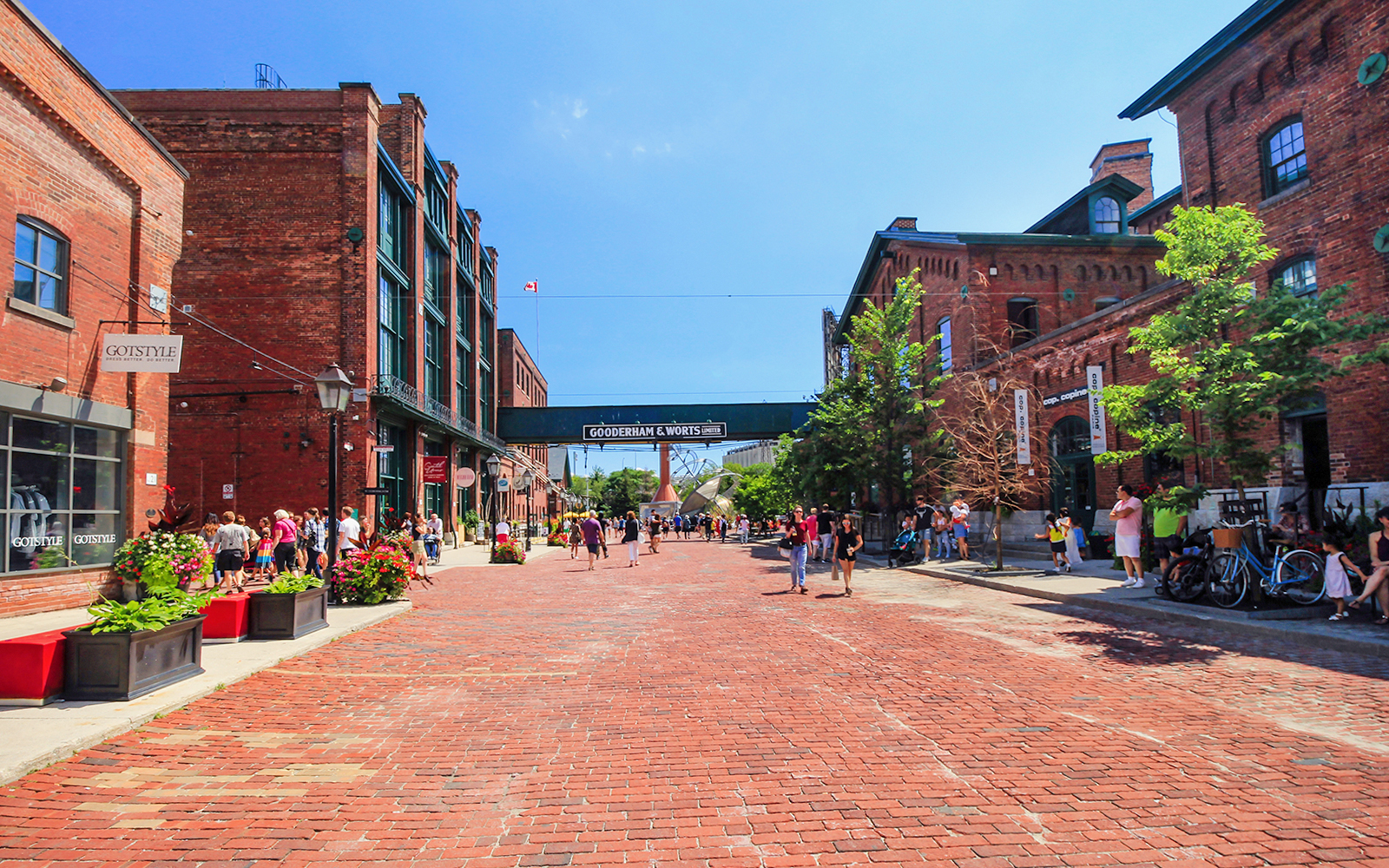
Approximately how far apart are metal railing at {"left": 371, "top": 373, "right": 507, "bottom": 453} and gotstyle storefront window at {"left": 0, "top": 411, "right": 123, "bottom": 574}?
428 inches

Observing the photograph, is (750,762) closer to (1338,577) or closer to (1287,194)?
(1338,577)

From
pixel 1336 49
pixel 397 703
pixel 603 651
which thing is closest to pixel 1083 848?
pixel 397 703

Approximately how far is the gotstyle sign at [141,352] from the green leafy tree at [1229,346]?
1427cm

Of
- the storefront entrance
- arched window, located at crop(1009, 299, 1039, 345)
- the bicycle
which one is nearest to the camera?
the bicycle

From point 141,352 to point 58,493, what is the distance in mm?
2518

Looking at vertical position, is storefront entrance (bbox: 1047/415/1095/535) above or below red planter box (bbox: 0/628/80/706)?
above

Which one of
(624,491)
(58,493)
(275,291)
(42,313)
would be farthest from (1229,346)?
(624,491)

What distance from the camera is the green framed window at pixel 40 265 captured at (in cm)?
1158

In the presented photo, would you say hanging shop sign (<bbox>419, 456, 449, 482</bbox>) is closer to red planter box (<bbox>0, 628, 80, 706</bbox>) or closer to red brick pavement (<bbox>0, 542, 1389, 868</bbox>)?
red brick pavement (<bbox>0, 542, 1389, 868</bbox>)

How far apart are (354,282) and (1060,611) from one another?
71.3 ft

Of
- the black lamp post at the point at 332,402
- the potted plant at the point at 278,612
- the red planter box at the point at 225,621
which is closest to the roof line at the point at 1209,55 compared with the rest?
the black lamp post at the point at 332,402

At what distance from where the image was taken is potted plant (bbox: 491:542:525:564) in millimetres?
24797

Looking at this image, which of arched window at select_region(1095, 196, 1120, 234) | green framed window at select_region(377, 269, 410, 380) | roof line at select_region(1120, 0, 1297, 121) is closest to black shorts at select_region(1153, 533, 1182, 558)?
roof line at select_region(1120, 0, 1297, 121)

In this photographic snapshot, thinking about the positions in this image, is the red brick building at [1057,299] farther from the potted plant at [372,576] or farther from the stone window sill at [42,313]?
the stone window sill at [42,313]
